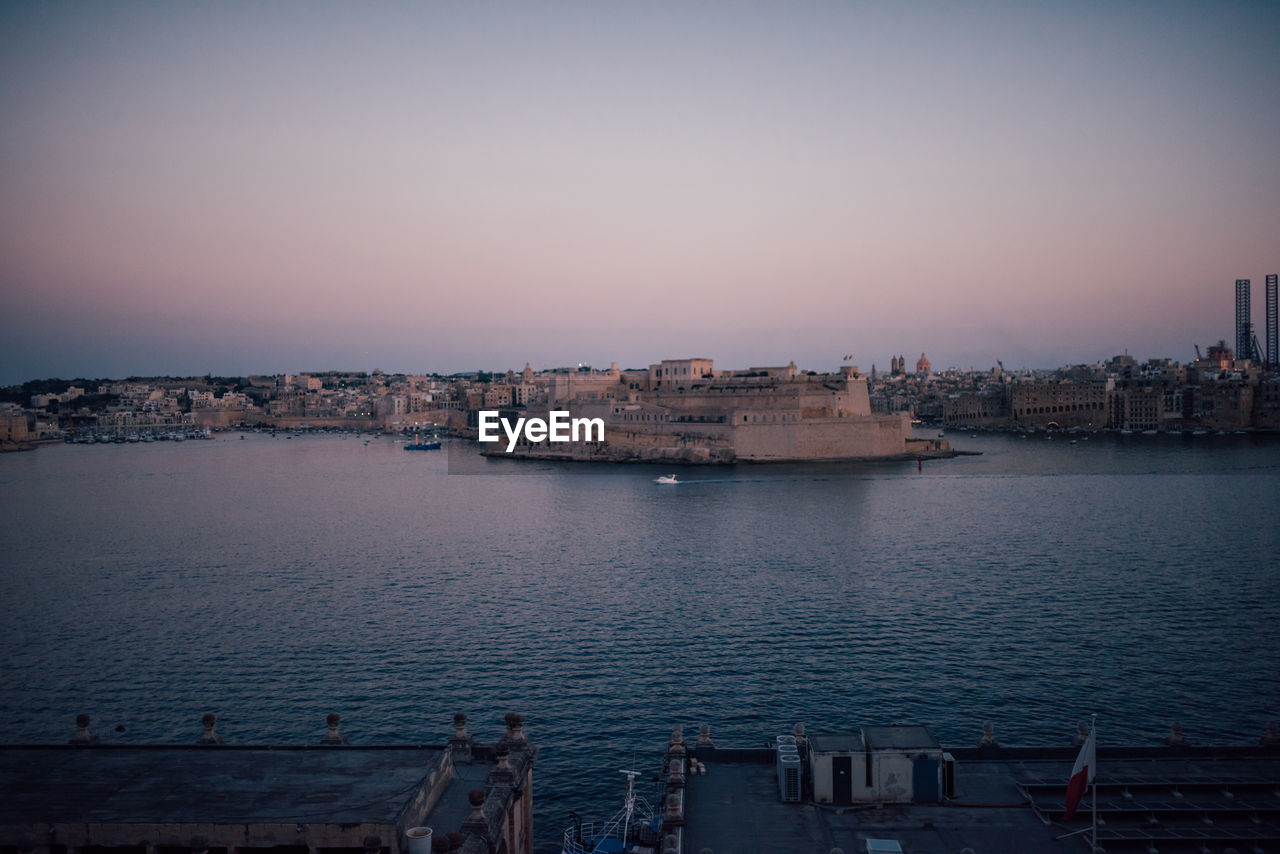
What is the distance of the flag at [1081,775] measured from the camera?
15.9ft

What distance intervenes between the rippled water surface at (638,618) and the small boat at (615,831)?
37cm

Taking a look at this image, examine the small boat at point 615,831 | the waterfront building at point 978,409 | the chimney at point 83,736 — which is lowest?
the small boat at point 615,831

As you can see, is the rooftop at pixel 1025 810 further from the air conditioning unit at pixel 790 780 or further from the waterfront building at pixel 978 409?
the waterfront building at pixel 978 409

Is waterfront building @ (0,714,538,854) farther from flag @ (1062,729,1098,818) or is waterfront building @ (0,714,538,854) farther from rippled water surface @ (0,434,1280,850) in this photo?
flag @ (1062,729,1098,818)

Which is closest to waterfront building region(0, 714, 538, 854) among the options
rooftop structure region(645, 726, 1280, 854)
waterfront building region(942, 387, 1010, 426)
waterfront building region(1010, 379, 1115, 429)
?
rooftop structure region(645, 726, 1280, 854)

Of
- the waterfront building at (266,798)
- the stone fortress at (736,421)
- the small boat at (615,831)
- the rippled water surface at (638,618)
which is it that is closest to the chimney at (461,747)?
the waterfront building at (266,798)

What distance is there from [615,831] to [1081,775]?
3.86 m

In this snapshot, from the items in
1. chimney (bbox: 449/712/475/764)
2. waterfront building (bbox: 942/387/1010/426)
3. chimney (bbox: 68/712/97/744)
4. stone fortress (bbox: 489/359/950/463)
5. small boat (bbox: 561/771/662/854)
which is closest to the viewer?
chimney (bbox: 68/712/97/744)

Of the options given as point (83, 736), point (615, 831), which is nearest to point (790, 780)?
point (615, 831)

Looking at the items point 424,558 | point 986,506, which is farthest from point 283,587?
point 986,506

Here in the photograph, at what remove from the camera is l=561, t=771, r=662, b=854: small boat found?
6874 mm

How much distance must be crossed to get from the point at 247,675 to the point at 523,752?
7467 millimetres

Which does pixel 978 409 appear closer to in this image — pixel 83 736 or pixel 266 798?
pixel 83 736

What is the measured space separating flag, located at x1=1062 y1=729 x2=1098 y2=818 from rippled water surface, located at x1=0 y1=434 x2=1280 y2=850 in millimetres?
4327
